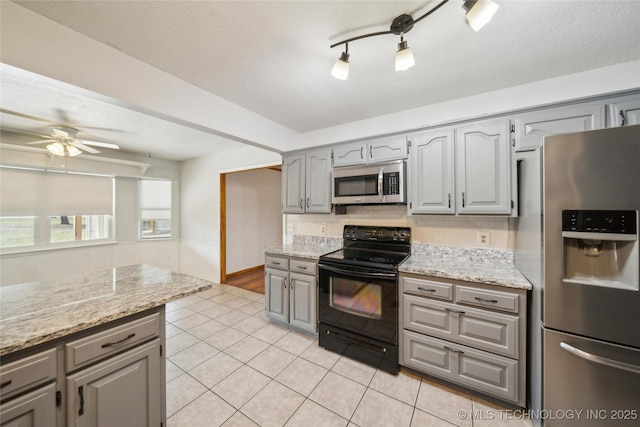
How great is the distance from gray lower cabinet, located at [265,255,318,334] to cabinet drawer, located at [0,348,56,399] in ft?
5.85

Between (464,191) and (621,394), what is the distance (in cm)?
139

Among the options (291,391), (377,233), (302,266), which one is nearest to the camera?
(291,391)

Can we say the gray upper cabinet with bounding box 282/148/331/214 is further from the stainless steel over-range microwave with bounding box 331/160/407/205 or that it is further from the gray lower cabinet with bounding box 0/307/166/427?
the gray lower cabinet with bounding box 0/307/166/427

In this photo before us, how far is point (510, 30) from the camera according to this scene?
1.35 metres

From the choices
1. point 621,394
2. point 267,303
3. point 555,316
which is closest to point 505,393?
point 621,394

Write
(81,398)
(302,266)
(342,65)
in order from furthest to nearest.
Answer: (302,266), (342,65), (81,398)

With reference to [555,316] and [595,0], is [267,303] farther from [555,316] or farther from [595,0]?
[595,0]

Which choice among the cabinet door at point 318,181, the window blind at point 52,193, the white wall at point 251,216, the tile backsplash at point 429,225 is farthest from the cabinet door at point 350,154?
the window blind at point 52,193

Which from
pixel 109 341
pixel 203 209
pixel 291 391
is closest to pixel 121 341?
pixel 109 341

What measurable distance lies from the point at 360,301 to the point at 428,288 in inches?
23.5

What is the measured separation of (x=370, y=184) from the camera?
2.36 meters

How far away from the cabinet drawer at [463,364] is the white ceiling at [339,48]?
2.09m

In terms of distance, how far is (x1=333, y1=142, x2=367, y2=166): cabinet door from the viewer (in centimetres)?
245

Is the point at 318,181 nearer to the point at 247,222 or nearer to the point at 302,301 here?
the point at 302,301
